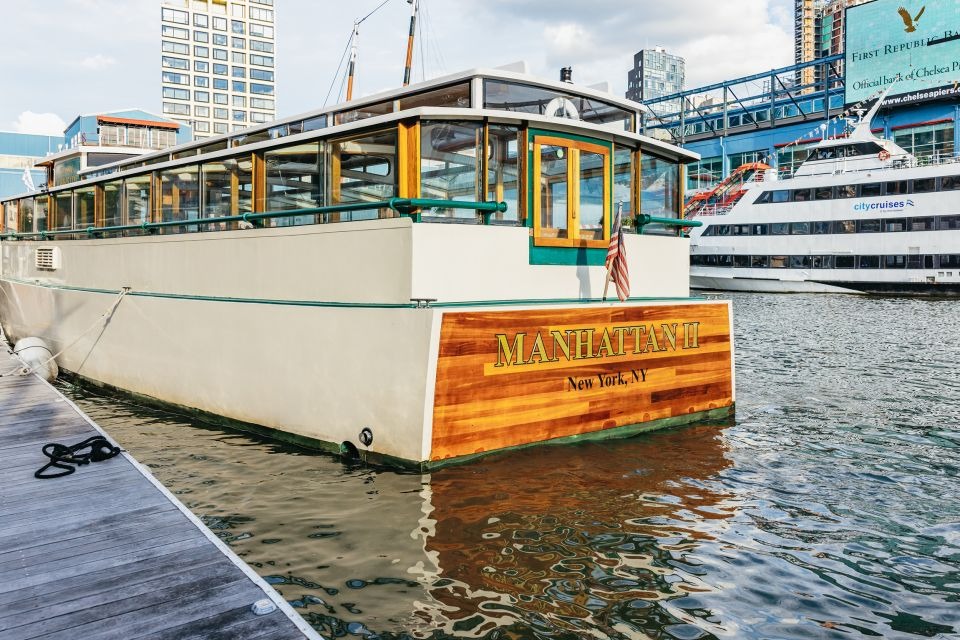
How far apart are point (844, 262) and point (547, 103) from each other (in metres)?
35.4

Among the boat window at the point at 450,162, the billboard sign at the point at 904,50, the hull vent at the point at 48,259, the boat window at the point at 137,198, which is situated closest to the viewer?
the boat window at the point at 450,162

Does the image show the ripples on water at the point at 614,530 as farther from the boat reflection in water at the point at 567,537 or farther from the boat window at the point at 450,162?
the boat window at the point at 450,162

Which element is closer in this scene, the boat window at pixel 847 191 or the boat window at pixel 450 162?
the boat window at pixel 450 162

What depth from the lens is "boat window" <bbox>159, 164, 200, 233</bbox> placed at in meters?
8.90

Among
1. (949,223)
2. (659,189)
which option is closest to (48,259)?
(659,189)

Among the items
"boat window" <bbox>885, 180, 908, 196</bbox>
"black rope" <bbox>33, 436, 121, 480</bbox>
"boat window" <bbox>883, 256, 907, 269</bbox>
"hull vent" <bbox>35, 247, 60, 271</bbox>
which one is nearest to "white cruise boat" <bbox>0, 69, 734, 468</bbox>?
"black rope" <bbox>33, 436, 121, 480</bbox>

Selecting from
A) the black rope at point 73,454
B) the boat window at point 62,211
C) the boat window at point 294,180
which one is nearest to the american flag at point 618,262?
the boat window at point 294,180

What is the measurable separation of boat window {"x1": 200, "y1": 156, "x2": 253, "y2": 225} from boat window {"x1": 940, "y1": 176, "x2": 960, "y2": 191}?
3615cm

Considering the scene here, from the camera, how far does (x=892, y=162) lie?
37.0 metres

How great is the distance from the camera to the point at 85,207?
1141 cm

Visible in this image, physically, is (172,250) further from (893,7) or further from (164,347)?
(893,7)

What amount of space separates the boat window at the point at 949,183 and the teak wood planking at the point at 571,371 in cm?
3224

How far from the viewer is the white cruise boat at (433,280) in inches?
249

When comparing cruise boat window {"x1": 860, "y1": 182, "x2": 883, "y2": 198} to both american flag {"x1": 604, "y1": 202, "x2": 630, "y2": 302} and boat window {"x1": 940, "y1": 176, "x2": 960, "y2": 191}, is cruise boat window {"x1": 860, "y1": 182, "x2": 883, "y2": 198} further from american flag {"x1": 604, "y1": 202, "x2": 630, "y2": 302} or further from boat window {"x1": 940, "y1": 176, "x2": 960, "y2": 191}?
american flag {"x1": 604, "y1": 202, "x2": 630, "y2": 302}
